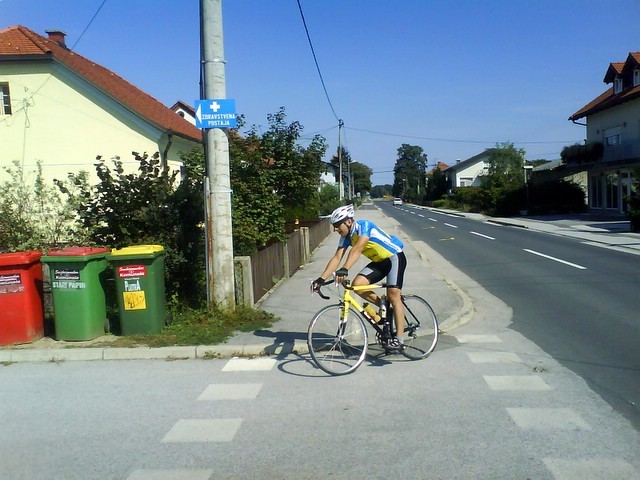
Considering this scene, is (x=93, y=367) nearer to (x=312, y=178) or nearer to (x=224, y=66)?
Answer: (x=224, y=66)

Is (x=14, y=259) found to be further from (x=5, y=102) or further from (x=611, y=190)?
(x=611, y=190)

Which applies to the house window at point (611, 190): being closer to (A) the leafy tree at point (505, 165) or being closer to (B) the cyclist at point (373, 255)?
(A) the leafy tree at point (505, 165)

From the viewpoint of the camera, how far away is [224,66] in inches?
330

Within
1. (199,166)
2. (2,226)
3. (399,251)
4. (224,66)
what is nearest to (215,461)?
(399,251)

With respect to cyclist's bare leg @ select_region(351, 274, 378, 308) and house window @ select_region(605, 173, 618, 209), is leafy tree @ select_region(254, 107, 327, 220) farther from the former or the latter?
house window @ select_region(605, 173, 618, 209)

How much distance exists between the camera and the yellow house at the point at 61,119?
2070 cm

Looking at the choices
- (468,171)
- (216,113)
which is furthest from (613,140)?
(468,171)

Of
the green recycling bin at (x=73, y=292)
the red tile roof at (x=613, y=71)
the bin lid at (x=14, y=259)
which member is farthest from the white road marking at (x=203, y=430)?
the red tile roof at (x=613, y=71)

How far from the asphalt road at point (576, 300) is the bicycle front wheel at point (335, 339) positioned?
2.20m

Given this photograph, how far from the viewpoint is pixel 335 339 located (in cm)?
634

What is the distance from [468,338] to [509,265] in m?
8.60

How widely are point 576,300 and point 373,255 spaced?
18.1 ft

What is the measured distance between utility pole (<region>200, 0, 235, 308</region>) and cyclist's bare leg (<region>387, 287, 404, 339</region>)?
288 centimetres

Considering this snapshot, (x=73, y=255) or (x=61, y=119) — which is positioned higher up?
(x=61, y=119)
